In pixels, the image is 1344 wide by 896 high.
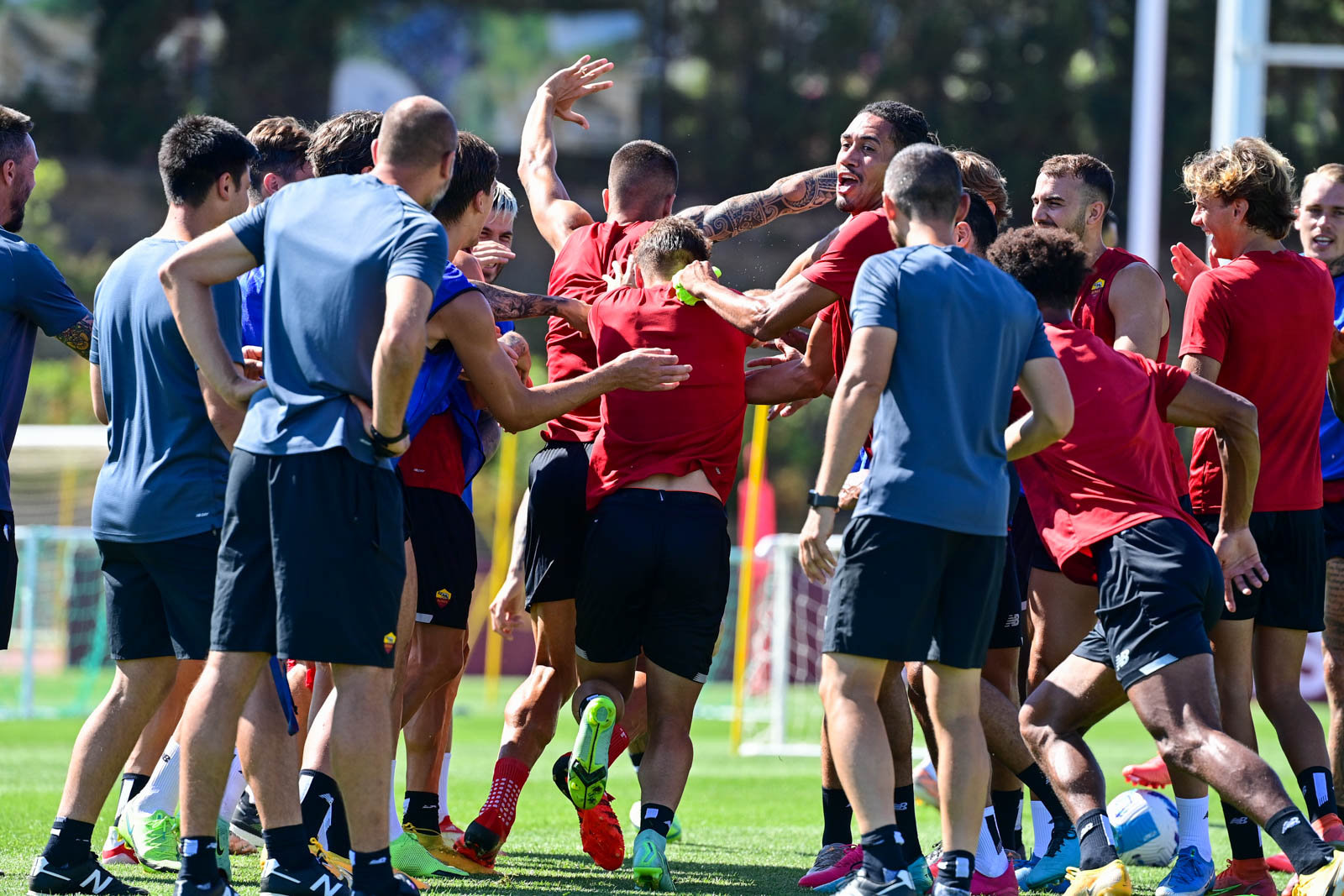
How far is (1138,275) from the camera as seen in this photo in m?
6.24

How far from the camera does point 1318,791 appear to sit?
6254mm

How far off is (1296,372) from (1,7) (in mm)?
35143

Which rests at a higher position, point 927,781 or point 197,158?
point 197,158

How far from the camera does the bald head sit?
4887mm

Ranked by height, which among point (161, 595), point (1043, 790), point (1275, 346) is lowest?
point (1043, 790)

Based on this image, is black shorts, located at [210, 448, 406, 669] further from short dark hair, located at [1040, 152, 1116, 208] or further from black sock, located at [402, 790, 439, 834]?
short dark hair, located at [1040, 152, 1116, 208]

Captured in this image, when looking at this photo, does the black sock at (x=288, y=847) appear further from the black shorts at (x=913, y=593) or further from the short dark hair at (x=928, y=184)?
the short dark hair at (x=928, y=184)

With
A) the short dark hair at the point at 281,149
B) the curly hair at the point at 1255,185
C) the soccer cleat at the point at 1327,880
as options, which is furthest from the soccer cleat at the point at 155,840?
the curly hair at the point at 1255,185

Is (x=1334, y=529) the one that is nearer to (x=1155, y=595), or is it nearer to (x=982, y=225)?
(x=1155, y=595)

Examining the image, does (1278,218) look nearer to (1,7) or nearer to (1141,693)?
(1141,693)

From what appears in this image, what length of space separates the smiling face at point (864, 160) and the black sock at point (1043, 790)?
7.54 feet

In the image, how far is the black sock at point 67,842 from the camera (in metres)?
5.18

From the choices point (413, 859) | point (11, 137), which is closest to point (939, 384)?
point (413, 859)

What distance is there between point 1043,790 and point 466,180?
3176 mm
